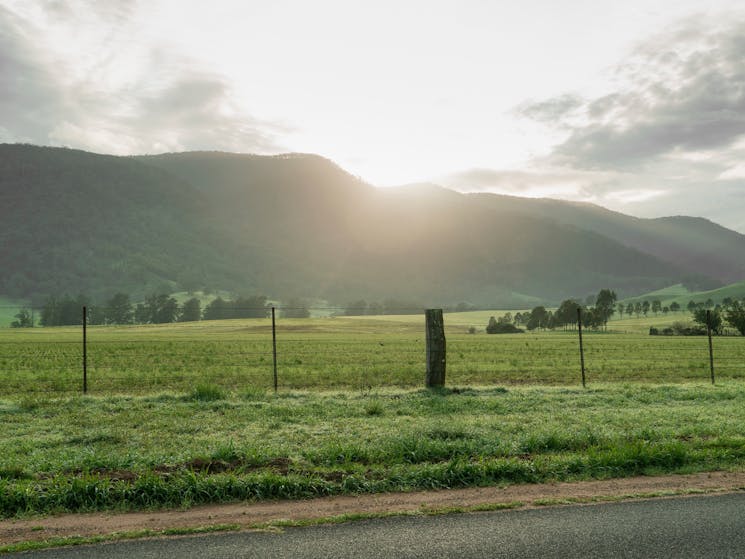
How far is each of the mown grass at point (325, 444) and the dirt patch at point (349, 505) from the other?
26cm

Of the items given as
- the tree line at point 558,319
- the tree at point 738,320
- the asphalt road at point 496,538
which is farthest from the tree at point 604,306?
the asphalt road at point 496,538

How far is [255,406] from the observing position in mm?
13312

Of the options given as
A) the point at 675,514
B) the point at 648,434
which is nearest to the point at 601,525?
the point at 675,514

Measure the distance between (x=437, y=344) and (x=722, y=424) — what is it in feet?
23.5

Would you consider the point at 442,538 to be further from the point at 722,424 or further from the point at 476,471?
the point at 722,424

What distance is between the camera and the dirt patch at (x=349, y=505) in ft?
21.6

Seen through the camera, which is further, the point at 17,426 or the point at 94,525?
the point at 17,426

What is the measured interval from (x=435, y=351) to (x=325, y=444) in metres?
6.76

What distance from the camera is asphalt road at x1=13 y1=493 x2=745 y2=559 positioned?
5.79 metres

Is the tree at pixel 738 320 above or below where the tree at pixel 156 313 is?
below

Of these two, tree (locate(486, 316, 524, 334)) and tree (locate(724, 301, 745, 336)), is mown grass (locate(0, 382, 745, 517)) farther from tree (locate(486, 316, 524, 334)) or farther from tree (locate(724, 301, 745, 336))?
tree (locate(486, 316, 524, 334))

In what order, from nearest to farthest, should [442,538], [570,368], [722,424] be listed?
[442,538] → [722,424] → [570,368]

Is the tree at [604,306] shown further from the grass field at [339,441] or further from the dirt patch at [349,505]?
the dirt patch at [349,505]

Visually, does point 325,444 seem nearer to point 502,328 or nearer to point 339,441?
point 339,441
